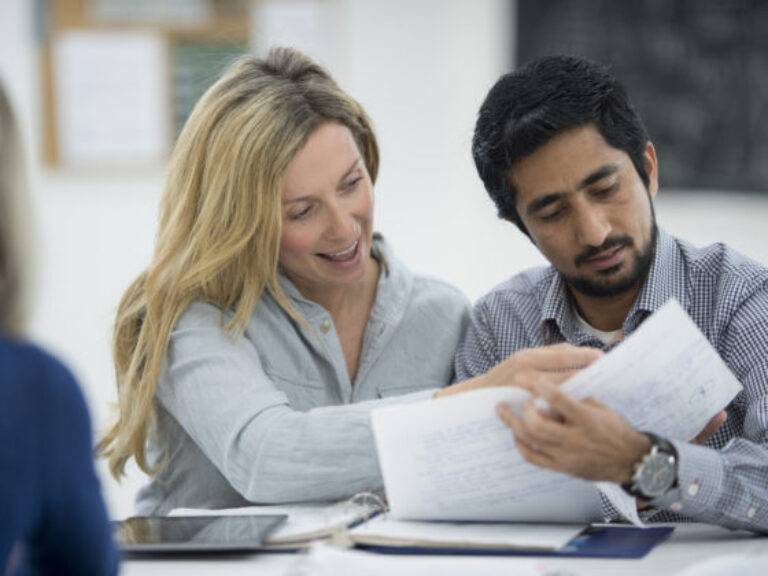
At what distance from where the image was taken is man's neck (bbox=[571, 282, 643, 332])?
73.8 inches

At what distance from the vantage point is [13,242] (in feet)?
3.07

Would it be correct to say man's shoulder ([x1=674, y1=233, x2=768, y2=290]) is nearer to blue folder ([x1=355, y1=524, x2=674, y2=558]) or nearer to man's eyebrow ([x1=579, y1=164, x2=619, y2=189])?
man's eyebrow ([x1=579, y1=164, x2=619, y2=189])

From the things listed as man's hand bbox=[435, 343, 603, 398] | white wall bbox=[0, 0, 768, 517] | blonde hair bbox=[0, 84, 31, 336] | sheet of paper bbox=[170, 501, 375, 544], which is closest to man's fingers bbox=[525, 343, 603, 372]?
man's hand bbox=[435, 343, 603, 398]

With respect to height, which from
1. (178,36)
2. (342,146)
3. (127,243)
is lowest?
(127,243)

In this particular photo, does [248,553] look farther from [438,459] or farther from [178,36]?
[178,36]

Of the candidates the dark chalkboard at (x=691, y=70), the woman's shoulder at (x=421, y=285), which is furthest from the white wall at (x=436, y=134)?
the woman's shoulder at (x=421, y=285)

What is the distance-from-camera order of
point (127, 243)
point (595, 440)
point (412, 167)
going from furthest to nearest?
point (127, 243)
point (412, 167)
point (595, 440)

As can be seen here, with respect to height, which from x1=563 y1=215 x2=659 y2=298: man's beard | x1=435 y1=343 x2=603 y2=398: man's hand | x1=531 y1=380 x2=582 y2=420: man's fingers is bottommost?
x1=531 y1=380 x2=582 y2=420: man's fingers

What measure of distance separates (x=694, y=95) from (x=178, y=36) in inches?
78.9

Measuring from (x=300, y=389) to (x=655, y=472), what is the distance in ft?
2.41

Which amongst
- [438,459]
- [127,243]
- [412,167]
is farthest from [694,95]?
[438,459]

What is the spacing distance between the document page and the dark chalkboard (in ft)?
7.91

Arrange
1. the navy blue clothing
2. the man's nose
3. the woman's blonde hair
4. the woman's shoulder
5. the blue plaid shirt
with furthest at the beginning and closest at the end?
the woman's shoulder < the woman's blonde hair < the man's nose < the blue plaid shirt < the navy blue clothing

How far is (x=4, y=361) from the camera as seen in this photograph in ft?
2.98
